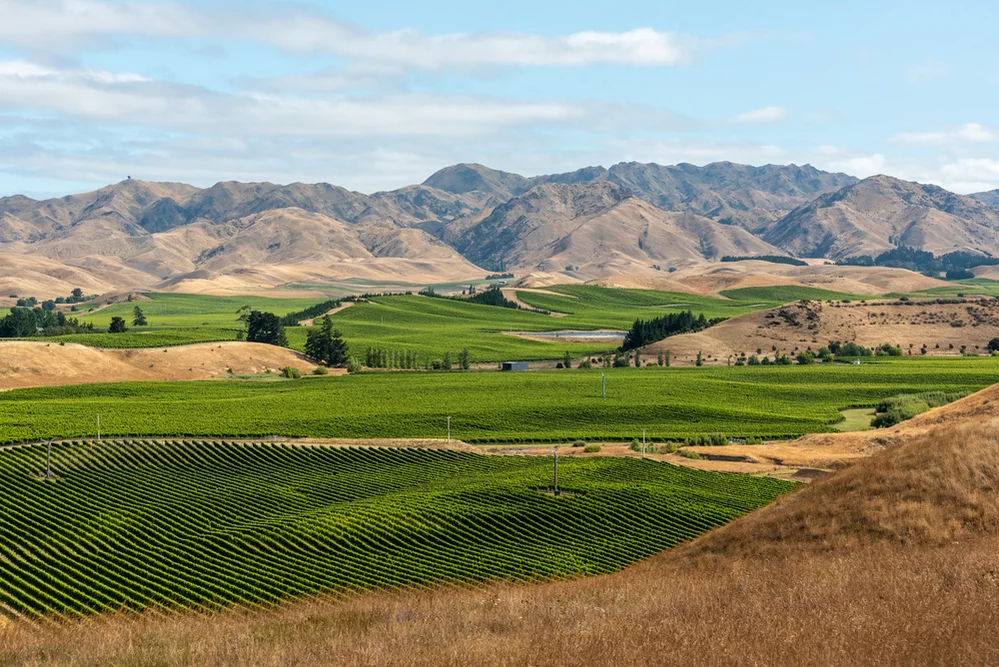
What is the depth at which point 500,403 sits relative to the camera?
14050 cm

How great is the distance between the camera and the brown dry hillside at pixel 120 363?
168 metres

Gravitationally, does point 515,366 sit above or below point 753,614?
below

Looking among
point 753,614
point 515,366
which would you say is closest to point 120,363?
point 515,366

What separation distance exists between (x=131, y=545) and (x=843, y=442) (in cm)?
6954

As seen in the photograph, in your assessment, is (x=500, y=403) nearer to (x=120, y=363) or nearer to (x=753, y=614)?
(x=120, y=363)

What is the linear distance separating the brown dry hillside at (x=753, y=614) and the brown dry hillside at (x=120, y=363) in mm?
138940

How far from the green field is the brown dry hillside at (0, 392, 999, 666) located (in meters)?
72.6

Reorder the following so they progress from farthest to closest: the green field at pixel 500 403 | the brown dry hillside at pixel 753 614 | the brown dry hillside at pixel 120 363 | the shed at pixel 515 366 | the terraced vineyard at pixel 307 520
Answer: the shed at pixel 515 366 → the brown dry hillside at pixel 120 363 → the green field at pixel 500 403 → the terraced vineyard at pixel 307 520 → the brown dry hillside at pixel 753 614

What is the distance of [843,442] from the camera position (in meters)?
101

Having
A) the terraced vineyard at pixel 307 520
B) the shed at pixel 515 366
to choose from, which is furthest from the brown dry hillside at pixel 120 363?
the terraced vineyard at pixel 307 520

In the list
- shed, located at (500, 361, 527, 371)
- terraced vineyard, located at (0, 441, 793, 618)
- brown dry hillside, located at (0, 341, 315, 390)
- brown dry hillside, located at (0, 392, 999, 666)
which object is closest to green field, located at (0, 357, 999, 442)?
brown dry hillside, located at (0, 341, 315, 390)

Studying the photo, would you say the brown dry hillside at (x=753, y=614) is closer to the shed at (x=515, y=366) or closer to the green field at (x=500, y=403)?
the green field at (x=500, y=403)

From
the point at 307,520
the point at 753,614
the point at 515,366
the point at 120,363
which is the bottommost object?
the point at 307,520

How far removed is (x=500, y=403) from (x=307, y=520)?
7595 centimetres
